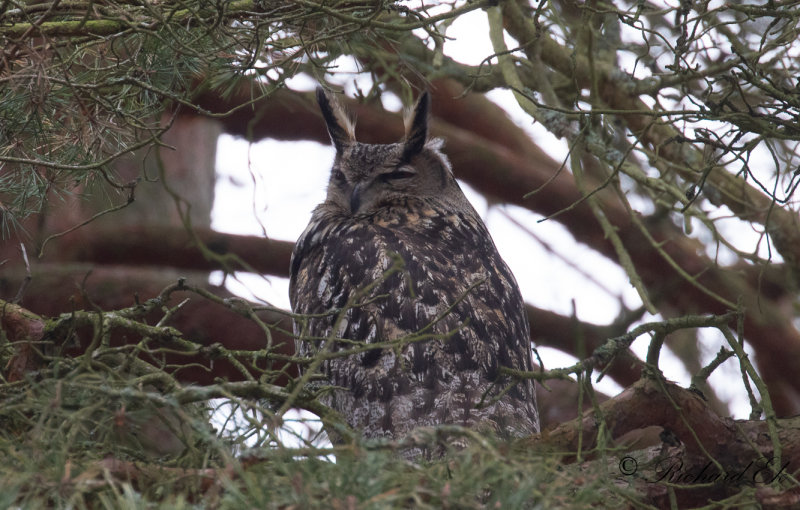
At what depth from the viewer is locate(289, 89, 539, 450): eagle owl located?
2.68 metres

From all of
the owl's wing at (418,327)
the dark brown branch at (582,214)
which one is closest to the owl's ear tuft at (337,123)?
the dark brown branch at (582,214)

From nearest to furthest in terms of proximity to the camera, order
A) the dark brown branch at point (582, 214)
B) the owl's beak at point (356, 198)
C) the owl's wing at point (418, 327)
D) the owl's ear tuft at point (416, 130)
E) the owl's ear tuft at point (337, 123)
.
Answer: the owl's wing at point (418, 327)
the owl's beak at point (356, 198)
the owl's ear tuft at point (416, 130)
the owl's ear tuft at point (337, 123)
the dark brown branch at point (582, 214)

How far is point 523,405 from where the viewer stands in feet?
9.41

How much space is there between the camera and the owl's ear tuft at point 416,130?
3.68 metres

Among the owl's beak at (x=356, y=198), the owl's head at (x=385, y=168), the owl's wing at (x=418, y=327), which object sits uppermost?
the owl's head at (x=385, y=168)

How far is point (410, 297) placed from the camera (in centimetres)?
281

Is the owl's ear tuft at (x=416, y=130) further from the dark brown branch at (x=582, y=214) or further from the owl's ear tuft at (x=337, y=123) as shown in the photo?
the dark brown branch at (x=582, y=214)

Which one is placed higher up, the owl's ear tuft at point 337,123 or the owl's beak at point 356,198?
the owl's ear tuft at point 337,123

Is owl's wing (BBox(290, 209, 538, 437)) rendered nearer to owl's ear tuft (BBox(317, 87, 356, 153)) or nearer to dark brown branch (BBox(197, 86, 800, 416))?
owl's ear tuft (BBox(317, 87, 356, 153))

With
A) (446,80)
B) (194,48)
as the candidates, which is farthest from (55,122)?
(446,80)

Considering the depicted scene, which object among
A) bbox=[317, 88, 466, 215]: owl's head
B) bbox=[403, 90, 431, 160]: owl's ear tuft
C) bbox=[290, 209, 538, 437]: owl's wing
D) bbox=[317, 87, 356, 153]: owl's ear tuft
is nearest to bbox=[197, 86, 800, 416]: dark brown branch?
bbox=[317, 87, 356, 153]: owl's ear tuft

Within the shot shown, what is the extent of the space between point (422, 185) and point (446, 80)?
88 cm

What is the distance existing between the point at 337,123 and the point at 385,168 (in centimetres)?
39

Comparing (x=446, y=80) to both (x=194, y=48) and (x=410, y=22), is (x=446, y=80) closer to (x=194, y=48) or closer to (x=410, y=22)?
(x=410, y=22)
